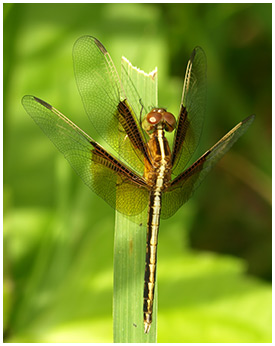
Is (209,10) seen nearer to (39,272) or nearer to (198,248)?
(198,248)

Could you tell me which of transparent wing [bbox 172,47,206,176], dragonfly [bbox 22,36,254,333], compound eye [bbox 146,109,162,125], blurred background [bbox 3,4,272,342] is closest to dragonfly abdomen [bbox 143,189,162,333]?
dragonfly [bbox 22,36,254,333]

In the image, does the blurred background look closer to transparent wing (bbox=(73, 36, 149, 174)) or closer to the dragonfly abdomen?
Result: the dragonfly abdomen

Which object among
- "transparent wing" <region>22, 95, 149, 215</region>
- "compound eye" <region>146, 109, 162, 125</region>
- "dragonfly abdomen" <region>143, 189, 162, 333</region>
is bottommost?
"dragonfly abdomen" <region>143, 189, 162, 333</region>

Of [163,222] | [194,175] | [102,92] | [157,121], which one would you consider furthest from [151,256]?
[163,222]

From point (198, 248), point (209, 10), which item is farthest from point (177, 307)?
point (209, 10)

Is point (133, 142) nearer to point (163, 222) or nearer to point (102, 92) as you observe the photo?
point (102, 92)

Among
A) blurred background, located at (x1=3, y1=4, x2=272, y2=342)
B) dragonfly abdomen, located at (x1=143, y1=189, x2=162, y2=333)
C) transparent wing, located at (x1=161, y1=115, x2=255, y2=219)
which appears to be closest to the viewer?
dragonfly abdomen, located at (x1=143, y1=189, x2=162, y2=333)

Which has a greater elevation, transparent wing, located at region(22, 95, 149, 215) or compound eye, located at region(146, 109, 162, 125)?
compound eye, located at region(146, 109, 162, 125)
